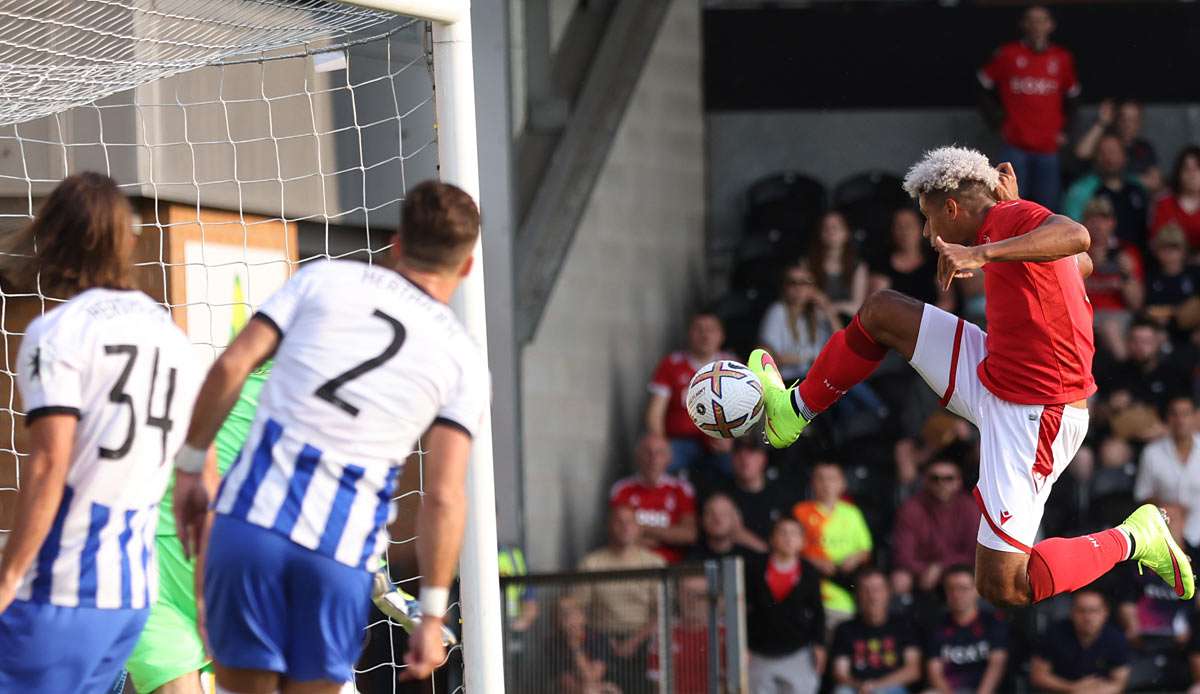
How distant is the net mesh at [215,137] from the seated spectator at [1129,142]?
5428 mm

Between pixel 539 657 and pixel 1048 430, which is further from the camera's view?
pixel 539 657

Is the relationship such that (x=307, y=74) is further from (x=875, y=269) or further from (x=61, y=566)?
(x=875, y=269)

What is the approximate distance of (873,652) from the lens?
960 cm

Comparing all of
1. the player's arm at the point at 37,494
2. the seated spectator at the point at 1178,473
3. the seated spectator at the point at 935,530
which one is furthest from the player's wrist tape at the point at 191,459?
the seated spectator at the point at 1178,473

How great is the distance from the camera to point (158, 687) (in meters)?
5.49

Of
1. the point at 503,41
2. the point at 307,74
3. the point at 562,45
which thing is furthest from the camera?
the point at 562,45

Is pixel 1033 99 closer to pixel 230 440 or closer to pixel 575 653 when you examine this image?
pixel 575 653

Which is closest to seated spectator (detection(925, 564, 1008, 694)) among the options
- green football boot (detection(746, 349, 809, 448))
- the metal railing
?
the metal railing

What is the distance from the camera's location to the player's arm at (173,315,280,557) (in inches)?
150

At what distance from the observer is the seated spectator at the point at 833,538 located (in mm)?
9844

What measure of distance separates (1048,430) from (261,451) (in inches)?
117

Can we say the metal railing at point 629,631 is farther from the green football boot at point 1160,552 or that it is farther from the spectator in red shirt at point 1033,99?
the spectator in red shirt at point 1033,99

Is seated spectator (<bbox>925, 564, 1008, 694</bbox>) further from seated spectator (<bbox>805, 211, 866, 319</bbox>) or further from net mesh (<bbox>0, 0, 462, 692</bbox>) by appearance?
net mesh (<bbox>0, 0, 462, 692</bbox>)

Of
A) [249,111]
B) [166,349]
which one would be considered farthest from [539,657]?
[166,349]
